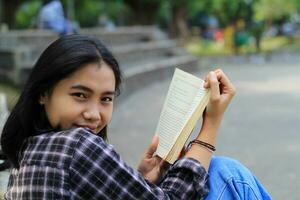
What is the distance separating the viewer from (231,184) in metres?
1.85

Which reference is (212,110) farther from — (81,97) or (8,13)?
(8,13)

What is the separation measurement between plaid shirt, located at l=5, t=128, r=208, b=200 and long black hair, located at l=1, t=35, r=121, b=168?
0.15 m

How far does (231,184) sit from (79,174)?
47cm

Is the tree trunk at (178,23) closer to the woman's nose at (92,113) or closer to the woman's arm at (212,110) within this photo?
the woman's arm at (212,110)

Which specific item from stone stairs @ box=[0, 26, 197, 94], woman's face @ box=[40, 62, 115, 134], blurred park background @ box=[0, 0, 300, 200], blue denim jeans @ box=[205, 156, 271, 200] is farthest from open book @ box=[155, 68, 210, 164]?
stone stairs @ box=[0, 26, 197, 94]

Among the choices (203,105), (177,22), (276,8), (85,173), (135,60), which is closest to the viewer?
(85,173)

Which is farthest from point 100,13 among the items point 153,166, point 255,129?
point 153,166

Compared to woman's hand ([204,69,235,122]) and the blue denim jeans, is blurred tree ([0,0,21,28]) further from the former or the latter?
the blue denim jeans

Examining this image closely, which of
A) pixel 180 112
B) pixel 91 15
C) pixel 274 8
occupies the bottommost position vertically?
pixel 180 112

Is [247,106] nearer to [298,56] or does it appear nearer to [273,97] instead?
[273,97]

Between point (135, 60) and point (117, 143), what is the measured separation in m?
6.79

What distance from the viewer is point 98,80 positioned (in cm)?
188

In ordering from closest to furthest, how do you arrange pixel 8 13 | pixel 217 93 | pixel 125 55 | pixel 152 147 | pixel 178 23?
pixel 217 93, pixel 152 147, pixel 125 55, pixel 8 13, pixel 178 23

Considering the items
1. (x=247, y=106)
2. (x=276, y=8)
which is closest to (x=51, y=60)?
(x=247, y=106)
